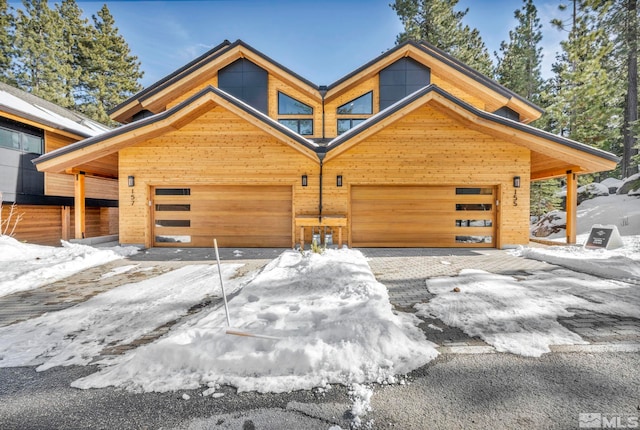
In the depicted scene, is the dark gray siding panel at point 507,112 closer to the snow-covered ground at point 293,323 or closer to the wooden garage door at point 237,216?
the snow-covered ground at point 293,323

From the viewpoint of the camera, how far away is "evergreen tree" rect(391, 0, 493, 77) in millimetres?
16578

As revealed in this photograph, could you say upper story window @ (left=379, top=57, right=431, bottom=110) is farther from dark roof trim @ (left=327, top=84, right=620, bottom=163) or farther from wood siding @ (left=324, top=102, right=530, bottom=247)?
dark roof trim @ (left=327, top=84, right=620, bottom=163)

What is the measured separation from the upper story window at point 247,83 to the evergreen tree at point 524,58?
65.4ft

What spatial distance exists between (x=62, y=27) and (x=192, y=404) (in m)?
29.4

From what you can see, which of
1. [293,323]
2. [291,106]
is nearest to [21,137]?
[291,106]

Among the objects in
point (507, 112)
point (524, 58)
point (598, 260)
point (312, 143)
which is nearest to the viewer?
point (598, 260)

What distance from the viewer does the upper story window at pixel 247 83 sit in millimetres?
10492

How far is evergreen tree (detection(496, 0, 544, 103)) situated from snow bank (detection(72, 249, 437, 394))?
964 inches

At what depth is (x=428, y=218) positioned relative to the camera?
822cm

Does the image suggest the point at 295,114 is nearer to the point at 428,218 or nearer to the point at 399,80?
the point at 399,80

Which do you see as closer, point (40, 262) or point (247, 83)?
point (40, 262)

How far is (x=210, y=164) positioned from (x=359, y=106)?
6.43m

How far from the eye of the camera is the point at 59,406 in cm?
184

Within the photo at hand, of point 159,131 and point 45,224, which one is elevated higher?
point 159,131
